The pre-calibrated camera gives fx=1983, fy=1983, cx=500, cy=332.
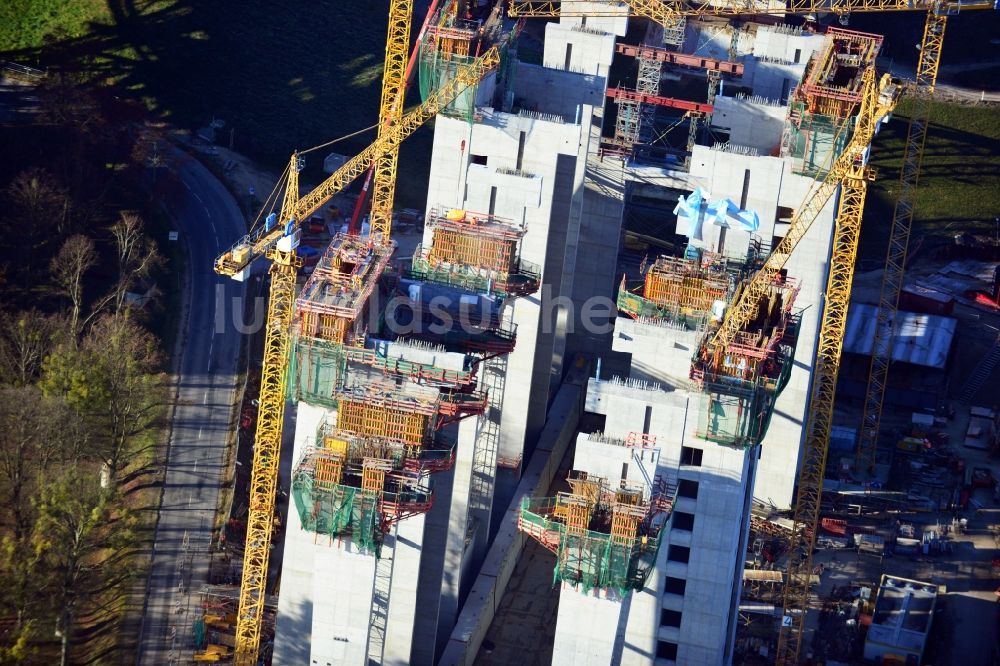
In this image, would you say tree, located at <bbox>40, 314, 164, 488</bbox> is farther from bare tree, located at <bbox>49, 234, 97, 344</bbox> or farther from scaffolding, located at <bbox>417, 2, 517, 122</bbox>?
scaffolding, located at <bbox>417, 2, 517, 122</bbox>

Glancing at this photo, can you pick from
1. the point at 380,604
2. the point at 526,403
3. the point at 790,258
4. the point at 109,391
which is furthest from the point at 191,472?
the point at 790,258

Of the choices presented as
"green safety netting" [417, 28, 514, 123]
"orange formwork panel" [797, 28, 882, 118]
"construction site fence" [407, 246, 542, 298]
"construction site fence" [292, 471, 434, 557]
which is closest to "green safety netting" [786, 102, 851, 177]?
"orange formwork panel" [797, 28, 882, 118]

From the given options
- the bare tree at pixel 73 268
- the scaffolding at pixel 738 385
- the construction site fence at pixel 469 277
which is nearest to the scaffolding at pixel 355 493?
the scaffolding at pixel 738 385

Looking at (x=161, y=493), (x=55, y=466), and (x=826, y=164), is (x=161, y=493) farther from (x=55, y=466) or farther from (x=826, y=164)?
(x=826, y=164)

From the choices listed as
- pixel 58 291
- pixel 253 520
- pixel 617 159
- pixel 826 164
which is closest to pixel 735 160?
pixel 826 164

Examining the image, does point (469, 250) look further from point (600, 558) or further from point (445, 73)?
point (600, 558)

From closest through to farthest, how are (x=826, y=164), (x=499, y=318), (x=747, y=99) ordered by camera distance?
(x=499, y=318) < (x=826, y=164) < (x=747, y=99)
